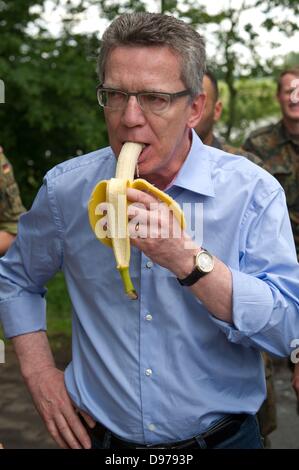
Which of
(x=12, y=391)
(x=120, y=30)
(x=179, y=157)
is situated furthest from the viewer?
(x=12, y=391)

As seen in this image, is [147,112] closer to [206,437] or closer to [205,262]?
[205,262]

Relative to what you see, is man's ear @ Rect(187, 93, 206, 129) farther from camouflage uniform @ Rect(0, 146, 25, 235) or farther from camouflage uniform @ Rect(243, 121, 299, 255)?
camouflage uniform @ Rect(243, 121, 299, 255)

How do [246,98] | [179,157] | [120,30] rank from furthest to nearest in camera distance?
1. [246,98]
2. [179,157]
3. [120,30]

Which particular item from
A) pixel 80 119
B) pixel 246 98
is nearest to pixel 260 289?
pixel 80 119

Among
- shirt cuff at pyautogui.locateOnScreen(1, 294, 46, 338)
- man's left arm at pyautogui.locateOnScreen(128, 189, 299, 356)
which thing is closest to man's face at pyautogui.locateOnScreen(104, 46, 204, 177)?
man's left arm at pyautogui.locateOnScreen(128, 189, 299, 356)

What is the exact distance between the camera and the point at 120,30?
7.27ft

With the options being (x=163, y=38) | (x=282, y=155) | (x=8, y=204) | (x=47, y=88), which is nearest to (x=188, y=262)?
(x=163, y=38)

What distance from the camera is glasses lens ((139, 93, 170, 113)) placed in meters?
2.16

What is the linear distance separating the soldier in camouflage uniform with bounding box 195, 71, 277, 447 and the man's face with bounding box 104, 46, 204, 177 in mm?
1915

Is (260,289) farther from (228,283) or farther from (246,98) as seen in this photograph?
(246,98)

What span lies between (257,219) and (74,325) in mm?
791

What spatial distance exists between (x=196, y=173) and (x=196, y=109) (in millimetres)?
214

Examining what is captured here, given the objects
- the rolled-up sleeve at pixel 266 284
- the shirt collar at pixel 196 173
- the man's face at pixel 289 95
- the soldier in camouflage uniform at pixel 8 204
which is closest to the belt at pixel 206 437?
the rolled-up sleeve at pixel 266 284
